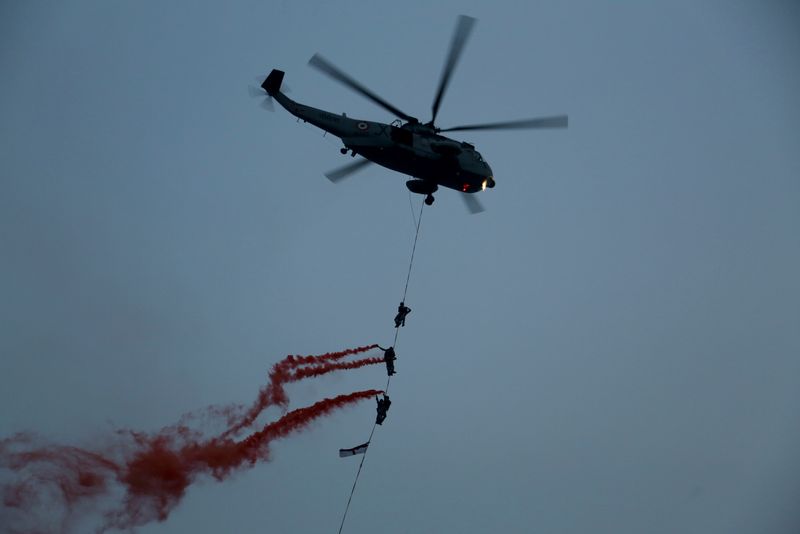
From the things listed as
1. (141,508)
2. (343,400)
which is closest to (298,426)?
(343,400)

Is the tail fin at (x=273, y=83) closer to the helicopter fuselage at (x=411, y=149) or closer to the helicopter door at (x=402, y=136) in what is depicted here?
the helicopter fuselage at (x=411, y=149)

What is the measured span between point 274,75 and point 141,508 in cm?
1673

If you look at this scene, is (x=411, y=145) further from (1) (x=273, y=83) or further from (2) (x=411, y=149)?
(1) (x=273, y=83)

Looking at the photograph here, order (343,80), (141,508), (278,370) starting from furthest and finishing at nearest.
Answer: (278,370)
(141,508)
(343,80)

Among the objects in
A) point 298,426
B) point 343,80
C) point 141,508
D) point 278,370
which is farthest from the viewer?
point 278,370

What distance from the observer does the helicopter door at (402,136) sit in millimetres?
26641

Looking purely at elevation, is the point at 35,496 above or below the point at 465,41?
below

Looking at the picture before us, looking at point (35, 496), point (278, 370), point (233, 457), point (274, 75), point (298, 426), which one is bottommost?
point (35, 496)

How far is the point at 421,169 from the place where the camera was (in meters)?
27.4

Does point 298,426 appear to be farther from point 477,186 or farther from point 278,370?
point 477,186

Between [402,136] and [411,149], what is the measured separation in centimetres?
58

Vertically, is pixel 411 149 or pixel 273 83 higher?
pixel 273 83

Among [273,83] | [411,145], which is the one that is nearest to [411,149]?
[411,145]

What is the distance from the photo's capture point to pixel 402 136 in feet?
87.6
